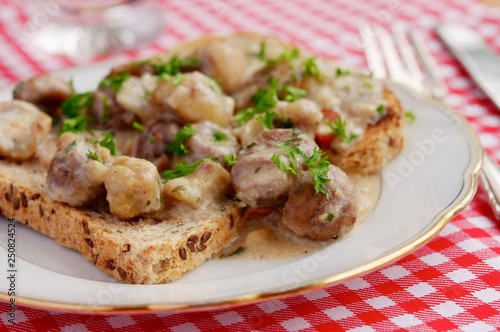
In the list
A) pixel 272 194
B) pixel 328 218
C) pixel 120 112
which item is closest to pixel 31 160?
pixel 120 112

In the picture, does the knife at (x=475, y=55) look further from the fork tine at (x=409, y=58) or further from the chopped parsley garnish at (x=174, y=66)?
the chopped parsley garnish at (x=174, y=66)

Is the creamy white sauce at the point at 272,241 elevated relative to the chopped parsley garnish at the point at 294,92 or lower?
lower

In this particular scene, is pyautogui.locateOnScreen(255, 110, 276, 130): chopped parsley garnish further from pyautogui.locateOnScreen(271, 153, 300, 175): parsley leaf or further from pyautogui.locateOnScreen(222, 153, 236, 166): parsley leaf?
pyautogui.locateOnScreen(271, 153, 300, 175): parsley leaf

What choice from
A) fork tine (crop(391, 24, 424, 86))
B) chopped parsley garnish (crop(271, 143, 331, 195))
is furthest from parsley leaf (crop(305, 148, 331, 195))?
fork tine (crop(391, 24, 424, 86))

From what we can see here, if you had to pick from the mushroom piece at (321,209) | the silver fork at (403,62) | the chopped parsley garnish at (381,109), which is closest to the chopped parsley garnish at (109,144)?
the mushroom piece at (321,209)

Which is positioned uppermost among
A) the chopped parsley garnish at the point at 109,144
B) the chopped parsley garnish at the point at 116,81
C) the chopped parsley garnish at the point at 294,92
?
the chopped parsley garnish at the point at 294,92

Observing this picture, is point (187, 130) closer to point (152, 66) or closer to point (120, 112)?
point (120, 112)
